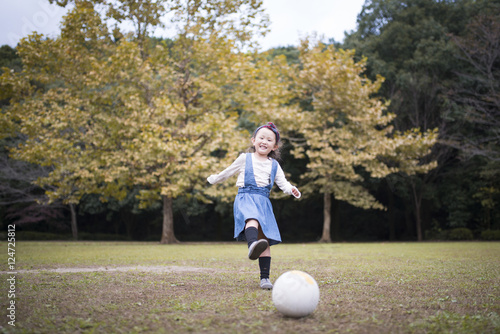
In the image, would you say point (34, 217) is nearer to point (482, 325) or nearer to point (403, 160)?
point (403, 160)

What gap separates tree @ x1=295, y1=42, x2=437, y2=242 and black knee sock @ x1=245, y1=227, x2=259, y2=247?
1533 centimetres

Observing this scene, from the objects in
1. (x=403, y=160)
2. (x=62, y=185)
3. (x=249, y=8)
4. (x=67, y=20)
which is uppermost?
(x=249, y=8)

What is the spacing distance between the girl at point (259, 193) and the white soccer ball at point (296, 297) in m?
1.20

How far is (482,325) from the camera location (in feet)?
10.7

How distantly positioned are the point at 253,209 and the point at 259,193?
0.32m

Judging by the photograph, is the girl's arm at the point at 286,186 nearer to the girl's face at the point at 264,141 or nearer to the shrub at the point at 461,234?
the girl's face at the point at 264,141

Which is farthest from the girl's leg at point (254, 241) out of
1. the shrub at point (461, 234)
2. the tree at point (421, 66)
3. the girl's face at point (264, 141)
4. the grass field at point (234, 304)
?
the shrub at point (461, 234)

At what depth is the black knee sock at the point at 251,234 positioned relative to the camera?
5000 mm

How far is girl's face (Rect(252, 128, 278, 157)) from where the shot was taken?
573cm

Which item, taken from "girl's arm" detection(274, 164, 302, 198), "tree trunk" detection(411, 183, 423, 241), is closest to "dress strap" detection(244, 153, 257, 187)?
"girl's arm" detection(274, 164, 302, 198)

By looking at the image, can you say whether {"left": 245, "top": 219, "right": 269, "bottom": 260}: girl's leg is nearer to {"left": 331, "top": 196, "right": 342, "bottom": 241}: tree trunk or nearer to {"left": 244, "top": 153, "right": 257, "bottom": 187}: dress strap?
{"left": 244, "top": 153, "right": 257, "bottom": 187}: dress strap

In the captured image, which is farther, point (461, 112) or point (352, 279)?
point (461, 112)

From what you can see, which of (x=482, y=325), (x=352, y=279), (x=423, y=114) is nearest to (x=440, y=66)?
(x=423, y=114)

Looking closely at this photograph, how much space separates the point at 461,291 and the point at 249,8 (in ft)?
55.4
